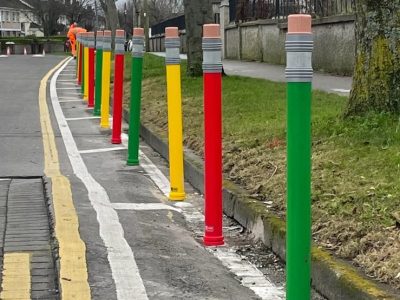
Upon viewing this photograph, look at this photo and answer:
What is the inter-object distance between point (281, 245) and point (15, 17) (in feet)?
371

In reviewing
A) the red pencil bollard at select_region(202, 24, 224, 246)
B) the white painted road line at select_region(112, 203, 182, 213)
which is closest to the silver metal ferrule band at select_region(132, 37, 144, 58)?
the white painted road line at select_region(112, 203, 182, 213)

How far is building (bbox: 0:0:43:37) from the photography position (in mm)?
109369

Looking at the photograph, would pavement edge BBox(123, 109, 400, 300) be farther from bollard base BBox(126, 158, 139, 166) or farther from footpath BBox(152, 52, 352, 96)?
footpath BBox(152, 52, 352, 96)

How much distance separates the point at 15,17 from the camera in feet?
373

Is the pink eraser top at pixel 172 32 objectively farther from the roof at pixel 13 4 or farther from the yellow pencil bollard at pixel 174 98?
the roof at pixel 13 4

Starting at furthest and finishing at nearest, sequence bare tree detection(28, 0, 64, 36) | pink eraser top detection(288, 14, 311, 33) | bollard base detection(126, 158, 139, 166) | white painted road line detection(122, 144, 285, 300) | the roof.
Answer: the roof, bare tree detection(28, 0, 64, 36), bollard base detection(126, 158, 139, 166), white painted road line detection(122, 144, 285, 300), pink eraser top detection(288, 14, 311, 33)

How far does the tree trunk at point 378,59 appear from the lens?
24.6ft

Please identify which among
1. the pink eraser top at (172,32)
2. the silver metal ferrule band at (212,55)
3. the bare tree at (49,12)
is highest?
the bare tree at (49,12)

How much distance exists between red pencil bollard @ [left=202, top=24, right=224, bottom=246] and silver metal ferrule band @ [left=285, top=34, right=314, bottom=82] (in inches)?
67.6

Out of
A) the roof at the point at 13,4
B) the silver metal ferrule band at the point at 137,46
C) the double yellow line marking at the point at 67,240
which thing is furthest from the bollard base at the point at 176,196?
the roof at the point at 13,4

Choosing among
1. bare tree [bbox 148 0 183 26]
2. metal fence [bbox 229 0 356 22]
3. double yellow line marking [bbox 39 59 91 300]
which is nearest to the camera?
double yellow line marking [bbox 39 59 91 300]

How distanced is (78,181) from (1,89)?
39.0ft

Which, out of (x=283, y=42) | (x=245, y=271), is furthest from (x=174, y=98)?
(x=283, y=42)

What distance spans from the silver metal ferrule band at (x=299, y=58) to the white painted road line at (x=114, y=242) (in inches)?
57.2
